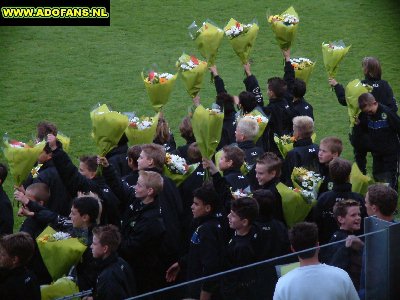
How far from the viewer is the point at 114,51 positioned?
14617 millimetres

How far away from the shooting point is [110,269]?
5.75m

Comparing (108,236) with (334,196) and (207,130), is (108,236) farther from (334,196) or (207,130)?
(334,196)

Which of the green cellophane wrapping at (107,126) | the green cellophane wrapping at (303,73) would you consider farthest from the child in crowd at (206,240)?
the green cellophane wrapping at (303,73)

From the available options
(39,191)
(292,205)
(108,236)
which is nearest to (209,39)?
(292,205)

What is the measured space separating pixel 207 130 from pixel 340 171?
3.86 feet

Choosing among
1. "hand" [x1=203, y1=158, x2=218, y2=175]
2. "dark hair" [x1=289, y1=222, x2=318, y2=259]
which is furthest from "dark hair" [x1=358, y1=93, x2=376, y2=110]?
"dark hair" [x1=289, y1=222, x2=318, y2=259]

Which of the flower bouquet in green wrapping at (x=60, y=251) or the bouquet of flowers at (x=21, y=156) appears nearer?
the flower bouquet in green wrapping at (x=60, y=251)

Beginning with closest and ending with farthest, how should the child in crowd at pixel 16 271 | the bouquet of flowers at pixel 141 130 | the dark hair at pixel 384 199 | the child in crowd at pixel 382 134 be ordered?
1. the child in crowd at pixel 16 271
2. the dark hair at pixel 384 199
3. the bouquet of flowers at pixel 141 130
4. the child in crowd at pixel 382 134

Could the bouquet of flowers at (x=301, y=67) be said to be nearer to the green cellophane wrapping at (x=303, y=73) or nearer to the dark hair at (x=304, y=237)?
the green cellophane wrapping at (x=303, y=73)

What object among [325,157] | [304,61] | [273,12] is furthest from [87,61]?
[325,157]

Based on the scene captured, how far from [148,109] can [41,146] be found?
5710 mm

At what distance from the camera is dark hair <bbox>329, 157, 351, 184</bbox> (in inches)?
268

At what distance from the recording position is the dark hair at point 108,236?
578 cm

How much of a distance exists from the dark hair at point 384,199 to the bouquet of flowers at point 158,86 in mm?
3184
